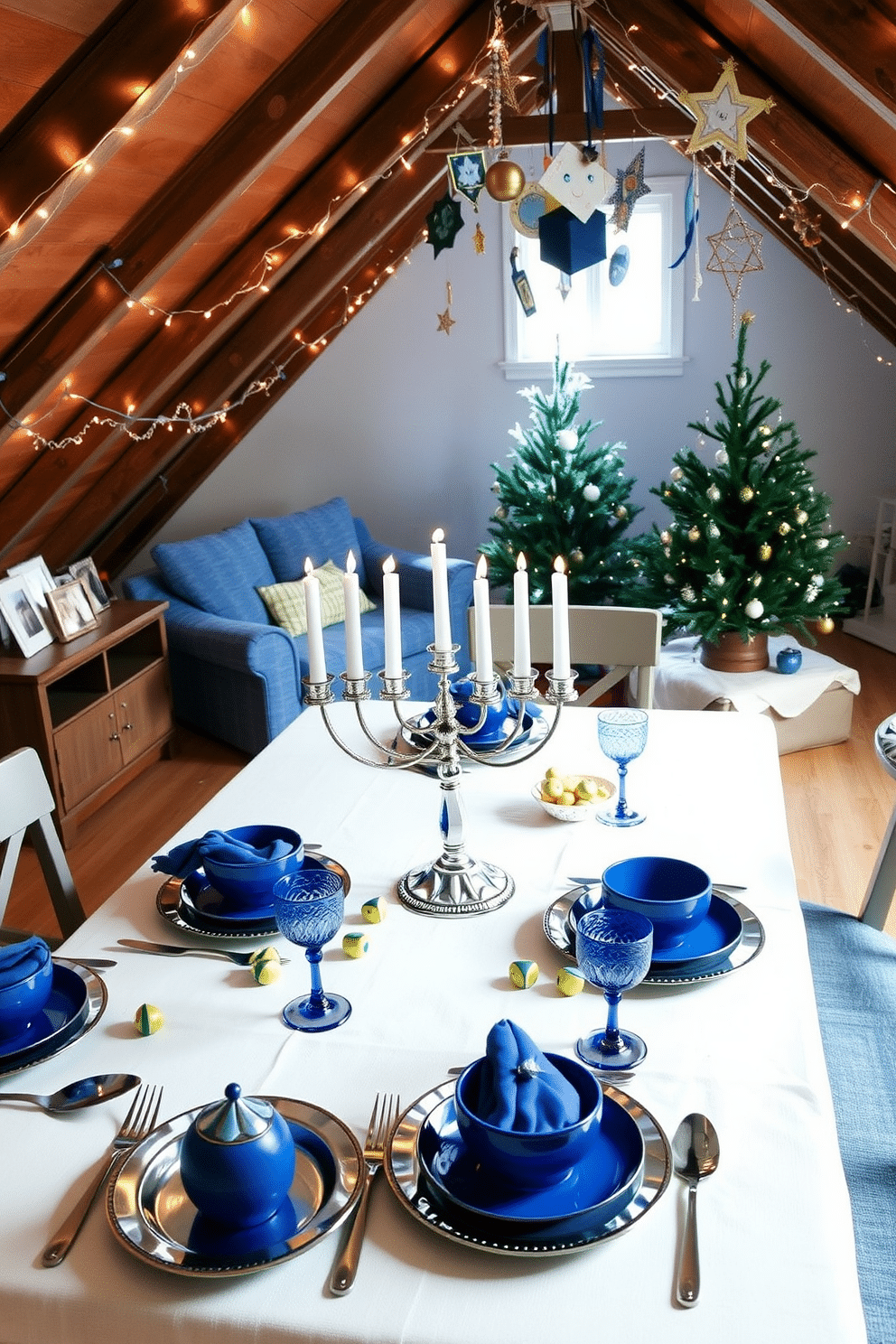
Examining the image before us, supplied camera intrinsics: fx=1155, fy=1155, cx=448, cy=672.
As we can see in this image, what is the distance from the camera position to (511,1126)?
114cm

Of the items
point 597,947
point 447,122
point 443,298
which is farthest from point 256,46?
point 443,298

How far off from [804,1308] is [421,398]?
214 inches

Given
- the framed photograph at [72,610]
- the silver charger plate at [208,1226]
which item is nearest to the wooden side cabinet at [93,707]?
the framed photograph at [72,610]

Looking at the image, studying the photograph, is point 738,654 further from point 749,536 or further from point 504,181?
point 504,181

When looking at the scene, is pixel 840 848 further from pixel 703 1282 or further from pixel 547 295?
pixel 547 295

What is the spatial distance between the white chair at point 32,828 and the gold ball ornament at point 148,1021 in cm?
54

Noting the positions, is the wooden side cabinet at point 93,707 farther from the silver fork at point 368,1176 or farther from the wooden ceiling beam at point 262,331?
the silver fork at point 368,1176

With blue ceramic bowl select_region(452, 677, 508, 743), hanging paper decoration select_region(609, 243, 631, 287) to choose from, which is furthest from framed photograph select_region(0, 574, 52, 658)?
hanging paper decoration select_region(609, 243, 631, 287)

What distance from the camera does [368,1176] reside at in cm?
118

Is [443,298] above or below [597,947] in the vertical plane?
above

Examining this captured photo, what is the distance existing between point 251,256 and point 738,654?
86.9 inches

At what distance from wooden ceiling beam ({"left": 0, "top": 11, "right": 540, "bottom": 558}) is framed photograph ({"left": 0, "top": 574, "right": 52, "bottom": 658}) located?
0.67 feet

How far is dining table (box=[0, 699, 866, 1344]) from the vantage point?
3.40ft

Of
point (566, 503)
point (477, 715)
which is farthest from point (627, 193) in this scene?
point (566, 503)
